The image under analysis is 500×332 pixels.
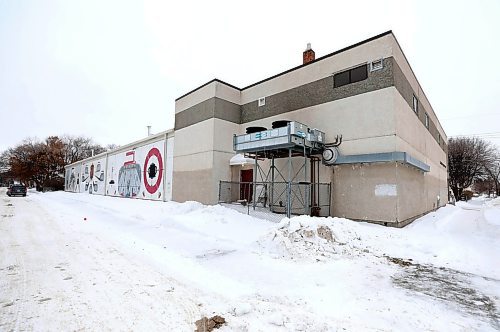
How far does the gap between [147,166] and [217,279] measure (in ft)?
69.0

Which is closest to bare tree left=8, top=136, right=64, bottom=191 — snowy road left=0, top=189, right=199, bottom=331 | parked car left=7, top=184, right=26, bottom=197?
parked car left=7, top=184, right=26, bottom=197

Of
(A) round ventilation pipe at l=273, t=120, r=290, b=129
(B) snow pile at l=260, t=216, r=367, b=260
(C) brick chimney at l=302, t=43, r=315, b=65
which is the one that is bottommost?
(B) snow pile at l=260, t=216, r=367, b=260

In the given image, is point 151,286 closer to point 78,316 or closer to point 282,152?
point 78,316

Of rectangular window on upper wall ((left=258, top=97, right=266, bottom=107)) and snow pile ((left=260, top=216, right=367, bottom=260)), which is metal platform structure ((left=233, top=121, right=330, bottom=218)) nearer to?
snow pile ((left=260, top=216, right=367, bottom=260))

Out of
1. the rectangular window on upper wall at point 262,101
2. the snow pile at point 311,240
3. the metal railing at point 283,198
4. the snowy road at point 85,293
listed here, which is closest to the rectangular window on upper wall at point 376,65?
the metal railing at point 283,198

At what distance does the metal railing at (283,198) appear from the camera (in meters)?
12.3

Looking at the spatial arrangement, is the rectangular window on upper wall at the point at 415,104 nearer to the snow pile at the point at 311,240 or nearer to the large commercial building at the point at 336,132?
the large commercial building at the point at 336,132

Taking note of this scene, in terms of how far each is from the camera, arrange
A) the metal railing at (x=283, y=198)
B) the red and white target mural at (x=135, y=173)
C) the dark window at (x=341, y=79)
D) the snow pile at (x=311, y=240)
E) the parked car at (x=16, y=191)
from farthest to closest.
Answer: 1. the parked car at (x=16, y=191)
2. the red and white target mural at (x=135, y=173)
3. the dark window at (x=341, y=79)
4. the metal railing at (x=283, y=198)
5. the snow pile at (x=311, y=240)

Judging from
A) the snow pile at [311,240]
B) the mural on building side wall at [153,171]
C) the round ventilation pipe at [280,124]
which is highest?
the round ventilation pipe at [280,124]

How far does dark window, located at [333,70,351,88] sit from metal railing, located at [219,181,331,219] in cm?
503

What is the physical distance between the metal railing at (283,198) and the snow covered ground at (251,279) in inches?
144

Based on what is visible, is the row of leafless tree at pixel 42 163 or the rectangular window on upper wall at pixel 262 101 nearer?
the rectangular window on upper wall at pixel 262 101

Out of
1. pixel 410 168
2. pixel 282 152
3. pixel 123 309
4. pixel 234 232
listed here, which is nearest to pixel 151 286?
pixel 123 309

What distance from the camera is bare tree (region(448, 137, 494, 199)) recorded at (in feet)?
146
